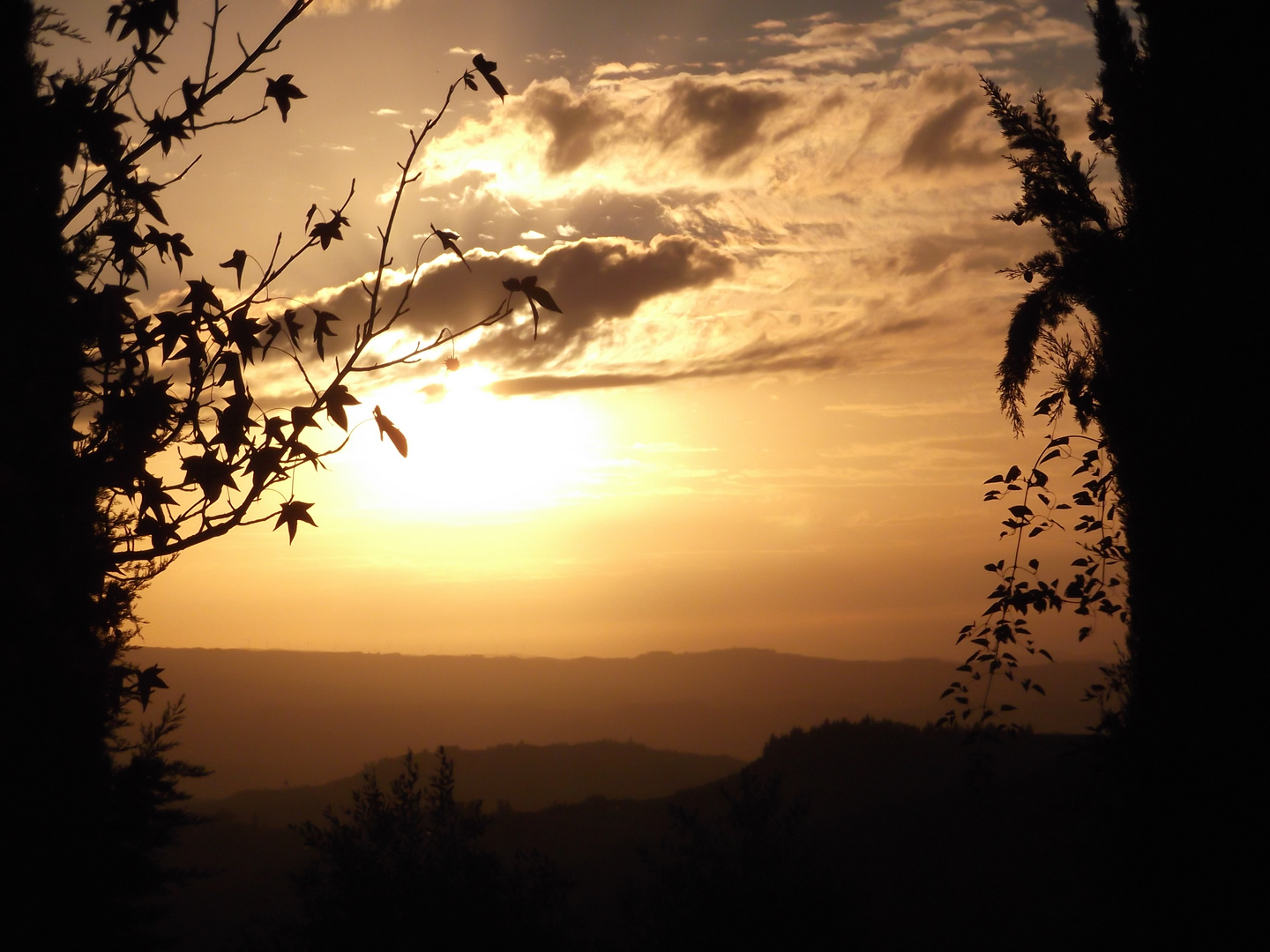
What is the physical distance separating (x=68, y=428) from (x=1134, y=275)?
8.10 metres

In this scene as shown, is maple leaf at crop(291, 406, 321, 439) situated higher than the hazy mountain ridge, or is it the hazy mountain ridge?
maple leaf at crop(291, 406, 321, 439)

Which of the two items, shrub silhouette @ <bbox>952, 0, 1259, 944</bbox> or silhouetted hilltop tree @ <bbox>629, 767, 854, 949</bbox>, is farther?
silhouetted hilltop tree @ <bbox>629, 767, 854, 949</bbox>

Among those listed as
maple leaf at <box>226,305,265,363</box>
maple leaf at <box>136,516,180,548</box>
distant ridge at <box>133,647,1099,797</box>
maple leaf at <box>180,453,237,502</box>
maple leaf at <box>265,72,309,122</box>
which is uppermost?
maple leaf at <box>265,72,309,122</box>

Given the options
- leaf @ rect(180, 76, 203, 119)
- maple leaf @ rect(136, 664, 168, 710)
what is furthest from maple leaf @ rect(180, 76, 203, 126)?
maple leaf @ rect(136, 664, 168, 710)

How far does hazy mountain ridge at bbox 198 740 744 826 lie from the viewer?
54156mm

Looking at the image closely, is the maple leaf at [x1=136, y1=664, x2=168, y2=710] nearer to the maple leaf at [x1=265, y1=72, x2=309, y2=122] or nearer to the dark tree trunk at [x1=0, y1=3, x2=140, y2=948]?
the dark tree trunk at [x1=0, y1=3, x2=140, y2=948]

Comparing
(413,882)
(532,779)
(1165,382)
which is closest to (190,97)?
(1165,382)

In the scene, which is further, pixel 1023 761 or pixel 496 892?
pixel 1023 761

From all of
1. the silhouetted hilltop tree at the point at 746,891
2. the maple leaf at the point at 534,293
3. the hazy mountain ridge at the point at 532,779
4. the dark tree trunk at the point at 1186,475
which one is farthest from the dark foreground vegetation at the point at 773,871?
the hazy mountain ridge at the point at 532,779

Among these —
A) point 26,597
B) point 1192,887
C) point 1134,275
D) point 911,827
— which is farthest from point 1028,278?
point 911,827

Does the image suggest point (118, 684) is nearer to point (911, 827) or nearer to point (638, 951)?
point (638, 951)

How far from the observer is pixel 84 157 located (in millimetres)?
4195

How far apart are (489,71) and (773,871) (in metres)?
10.2

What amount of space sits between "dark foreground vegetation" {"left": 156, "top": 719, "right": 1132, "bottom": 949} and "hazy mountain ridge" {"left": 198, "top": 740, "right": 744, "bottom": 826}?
20.9m
